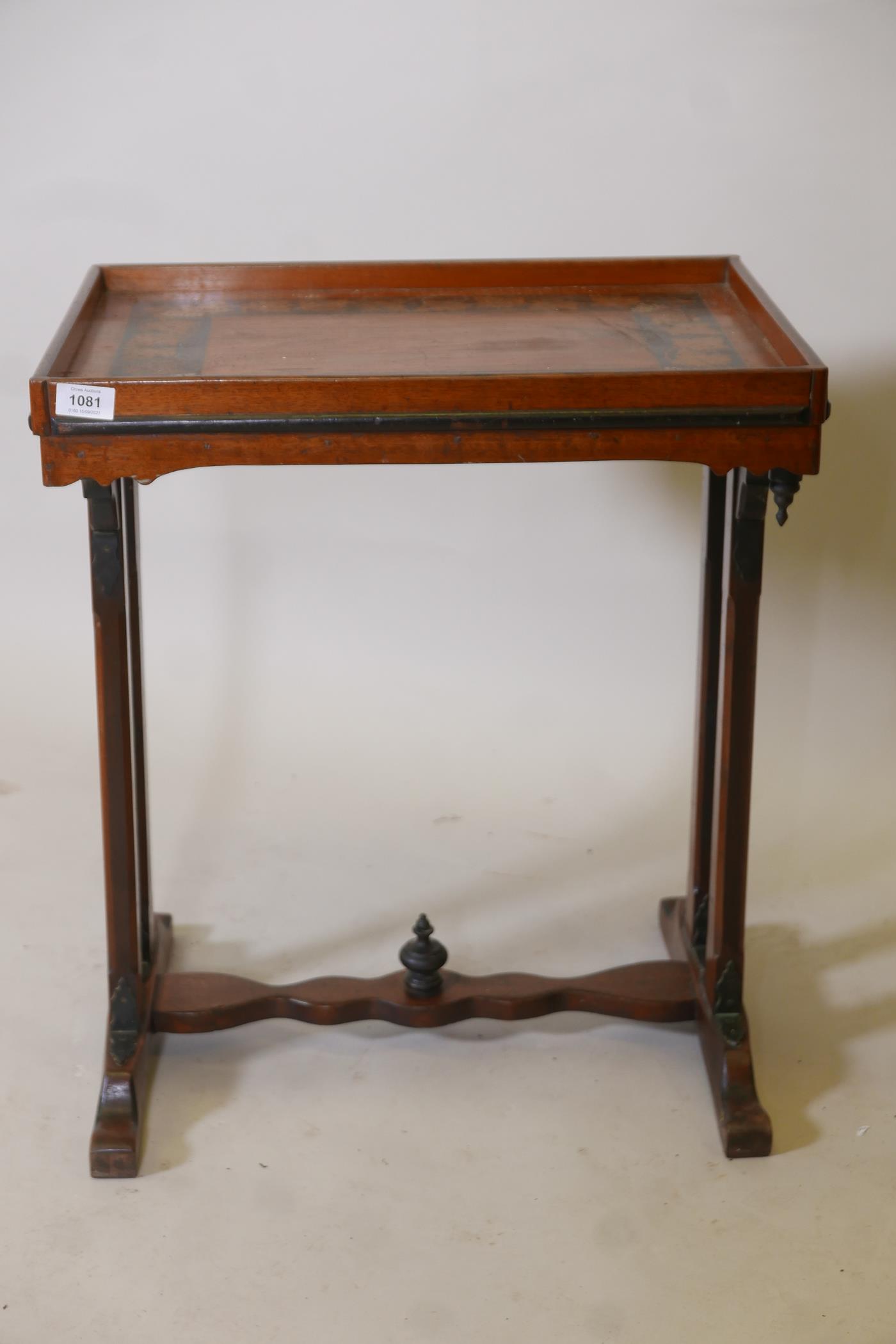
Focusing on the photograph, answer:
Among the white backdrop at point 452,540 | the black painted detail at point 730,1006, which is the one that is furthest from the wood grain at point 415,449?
the white backdrop at point 452,540

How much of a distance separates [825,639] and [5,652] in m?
1.95

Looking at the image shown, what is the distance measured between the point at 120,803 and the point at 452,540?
156 cm

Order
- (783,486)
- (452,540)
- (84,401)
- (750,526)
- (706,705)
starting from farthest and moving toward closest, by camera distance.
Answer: (452,540) → (706,705) → (750,526) → (783,486) → (84,401)

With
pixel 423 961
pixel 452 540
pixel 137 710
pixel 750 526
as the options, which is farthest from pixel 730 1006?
pixel 452 540

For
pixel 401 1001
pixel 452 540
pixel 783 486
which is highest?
pixel 783 486

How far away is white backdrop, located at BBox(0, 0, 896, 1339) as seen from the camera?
143 inches

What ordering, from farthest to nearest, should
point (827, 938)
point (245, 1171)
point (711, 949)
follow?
point (827, 938)
point (711, 949)
point (245, 1171)

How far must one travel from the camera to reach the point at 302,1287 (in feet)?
8.20

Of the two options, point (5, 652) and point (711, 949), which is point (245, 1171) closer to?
point (711, 949)

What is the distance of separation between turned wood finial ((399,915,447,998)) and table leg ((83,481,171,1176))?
441mm

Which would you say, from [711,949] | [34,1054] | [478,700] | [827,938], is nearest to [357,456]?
[711,949]

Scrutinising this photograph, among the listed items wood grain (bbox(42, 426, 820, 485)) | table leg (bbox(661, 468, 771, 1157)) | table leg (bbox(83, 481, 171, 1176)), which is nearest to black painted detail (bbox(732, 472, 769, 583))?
table leg (bbox(661, 468, 771, 1157))

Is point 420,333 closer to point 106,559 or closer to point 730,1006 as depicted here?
point 106,559

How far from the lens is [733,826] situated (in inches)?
110
